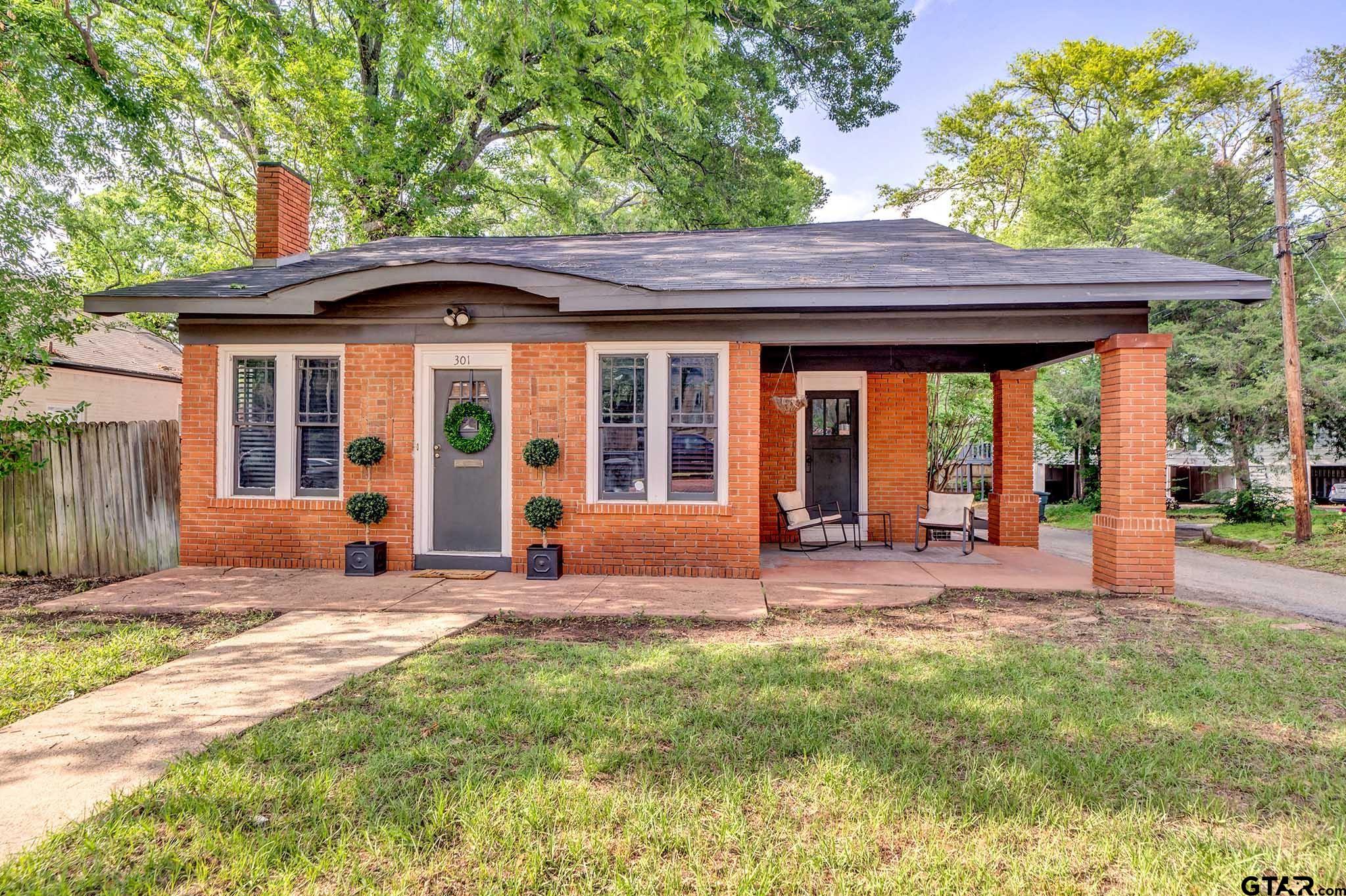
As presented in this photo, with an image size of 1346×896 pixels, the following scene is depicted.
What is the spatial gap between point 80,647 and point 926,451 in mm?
9599

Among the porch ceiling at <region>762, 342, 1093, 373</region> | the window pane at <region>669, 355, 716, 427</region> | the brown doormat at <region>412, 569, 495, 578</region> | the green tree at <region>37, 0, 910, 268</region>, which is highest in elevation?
the green tree at <region>37, 0, 910, 268</region>

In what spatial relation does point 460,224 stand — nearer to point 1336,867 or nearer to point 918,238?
point 918,238

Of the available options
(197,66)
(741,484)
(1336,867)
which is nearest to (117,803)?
(1336,867)

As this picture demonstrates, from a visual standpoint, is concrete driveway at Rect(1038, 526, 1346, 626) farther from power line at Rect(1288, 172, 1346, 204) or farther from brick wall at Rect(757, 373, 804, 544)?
power line at Rect(1288, 172, 1346, 204)

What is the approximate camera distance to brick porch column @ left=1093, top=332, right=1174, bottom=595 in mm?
6207

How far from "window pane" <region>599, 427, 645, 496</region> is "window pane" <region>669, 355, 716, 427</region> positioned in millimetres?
456

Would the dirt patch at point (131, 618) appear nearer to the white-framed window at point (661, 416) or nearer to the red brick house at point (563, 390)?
the red brick house at point (563, 390)

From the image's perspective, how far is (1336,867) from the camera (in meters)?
2.24

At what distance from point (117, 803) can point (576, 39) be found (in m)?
7.83

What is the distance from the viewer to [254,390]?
726cm

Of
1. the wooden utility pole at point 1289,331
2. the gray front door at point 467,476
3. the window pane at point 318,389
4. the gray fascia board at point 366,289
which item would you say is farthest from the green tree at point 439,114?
the wooden utility pole at point 1289,331

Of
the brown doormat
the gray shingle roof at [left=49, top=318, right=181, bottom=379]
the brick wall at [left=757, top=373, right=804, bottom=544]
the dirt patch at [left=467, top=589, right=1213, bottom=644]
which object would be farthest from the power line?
the gray shingle roof at [left=49, top=318, right=181, bottom=379]

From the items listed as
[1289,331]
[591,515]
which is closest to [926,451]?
[591,515]

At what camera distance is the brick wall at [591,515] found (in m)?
6.91
